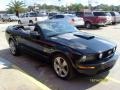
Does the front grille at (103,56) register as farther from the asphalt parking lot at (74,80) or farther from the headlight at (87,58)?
the asphalt parking lot at (74,80)

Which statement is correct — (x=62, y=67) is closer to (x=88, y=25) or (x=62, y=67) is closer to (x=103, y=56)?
(x=103, y=56)

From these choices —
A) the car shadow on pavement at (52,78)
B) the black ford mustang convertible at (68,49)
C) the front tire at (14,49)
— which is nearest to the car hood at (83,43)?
the black ford mustang convertible at (68,49)

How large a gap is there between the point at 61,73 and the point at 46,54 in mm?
729

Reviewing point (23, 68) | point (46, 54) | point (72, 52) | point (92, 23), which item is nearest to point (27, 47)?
point (23, 68)

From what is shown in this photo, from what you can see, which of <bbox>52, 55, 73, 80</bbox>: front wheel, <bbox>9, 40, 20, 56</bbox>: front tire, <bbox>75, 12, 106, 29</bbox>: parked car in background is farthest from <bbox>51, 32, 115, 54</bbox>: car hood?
<bbox>75, 12, 106, 29</bbox>: parked car in background

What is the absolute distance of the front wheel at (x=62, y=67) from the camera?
5445 millimetres

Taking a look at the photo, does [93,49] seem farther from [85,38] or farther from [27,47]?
[27,47]

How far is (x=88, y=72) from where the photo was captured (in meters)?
5.19

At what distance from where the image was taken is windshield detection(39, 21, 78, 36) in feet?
21.4

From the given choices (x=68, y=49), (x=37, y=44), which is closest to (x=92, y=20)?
(x=37, y=44)

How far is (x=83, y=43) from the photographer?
18.6ft

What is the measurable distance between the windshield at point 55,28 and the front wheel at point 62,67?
0.94m

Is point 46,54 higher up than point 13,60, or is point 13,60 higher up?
point 46,54

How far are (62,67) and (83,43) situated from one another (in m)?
0.80
